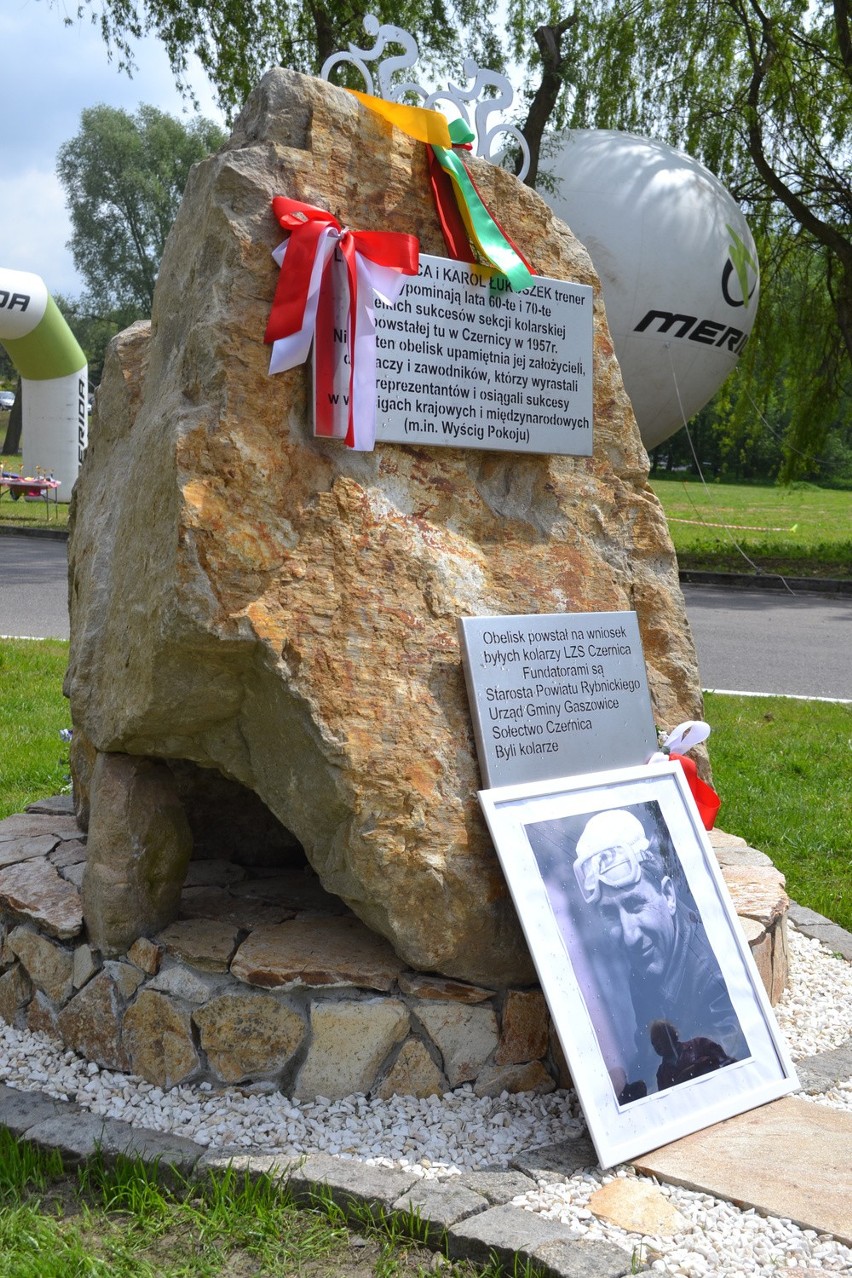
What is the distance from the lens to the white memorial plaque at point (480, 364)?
9.95 ft

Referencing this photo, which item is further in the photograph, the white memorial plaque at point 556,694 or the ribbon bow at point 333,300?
the white memorial plaque at point 556,694

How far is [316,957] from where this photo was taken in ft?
9.57

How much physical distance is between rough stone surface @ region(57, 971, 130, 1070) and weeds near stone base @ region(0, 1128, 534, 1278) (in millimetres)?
442

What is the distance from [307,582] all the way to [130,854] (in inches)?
33.8

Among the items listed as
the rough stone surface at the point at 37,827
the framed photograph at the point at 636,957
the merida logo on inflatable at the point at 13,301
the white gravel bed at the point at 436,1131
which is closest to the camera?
the white gravel bed at the point at 436,1131

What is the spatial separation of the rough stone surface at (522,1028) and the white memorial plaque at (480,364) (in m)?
1.44

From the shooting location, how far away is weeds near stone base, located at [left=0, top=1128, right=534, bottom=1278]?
86.5 inches

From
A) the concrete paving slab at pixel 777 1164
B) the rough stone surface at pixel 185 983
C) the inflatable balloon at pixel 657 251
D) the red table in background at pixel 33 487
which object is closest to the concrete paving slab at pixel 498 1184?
the concrete paving slab at pixel 777 1164

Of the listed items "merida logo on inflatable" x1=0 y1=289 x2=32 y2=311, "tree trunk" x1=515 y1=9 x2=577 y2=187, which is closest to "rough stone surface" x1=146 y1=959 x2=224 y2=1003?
"tree trunk" x1=515 y1=9 x2=577 y2=187

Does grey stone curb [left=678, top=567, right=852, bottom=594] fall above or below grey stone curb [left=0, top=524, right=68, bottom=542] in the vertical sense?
below

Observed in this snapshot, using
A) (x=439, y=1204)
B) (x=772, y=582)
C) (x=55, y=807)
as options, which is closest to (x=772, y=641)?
(x=772, y=582)

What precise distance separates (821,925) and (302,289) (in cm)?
279

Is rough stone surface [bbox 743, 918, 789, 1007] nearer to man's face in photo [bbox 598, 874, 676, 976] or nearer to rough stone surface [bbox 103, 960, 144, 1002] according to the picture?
man's face in photo [bbox 598, 874, 676, 976]

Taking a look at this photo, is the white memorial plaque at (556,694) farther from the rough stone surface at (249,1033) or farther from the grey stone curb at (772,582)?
the grey stone curb at (772,582)
